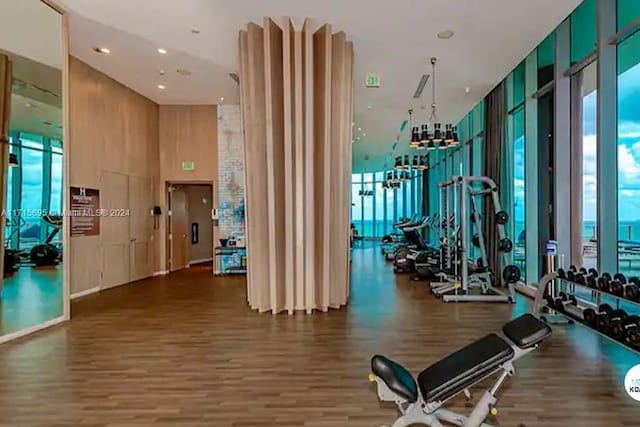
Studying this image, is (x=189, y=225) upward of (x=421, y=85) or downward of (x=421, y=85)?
downward

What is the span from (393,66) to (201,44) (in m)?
3.56

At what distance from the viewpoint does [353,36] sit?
668cm

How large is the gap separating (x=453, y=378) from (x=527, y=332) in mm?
559

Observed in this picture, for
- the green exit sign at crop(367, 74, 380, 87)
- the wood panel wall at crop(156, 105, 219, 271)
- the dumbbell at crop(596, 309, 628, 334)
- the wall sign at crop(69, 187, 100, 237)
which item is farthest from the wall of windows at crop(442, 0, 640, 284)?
the wall sign at crop(69, 187, 100, 237)

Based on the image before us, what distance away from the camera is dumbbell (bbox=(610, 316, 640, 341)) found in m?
3.79

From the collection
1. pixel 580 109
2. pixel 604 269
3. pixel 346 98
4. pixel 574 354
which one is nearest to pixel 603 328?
pixel 574 354

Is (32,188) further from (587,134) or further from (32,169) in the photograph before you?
(587,134)

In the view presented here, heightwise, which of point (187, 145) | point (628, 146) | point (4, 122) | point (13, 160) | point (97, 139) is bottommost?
point (13, 160)

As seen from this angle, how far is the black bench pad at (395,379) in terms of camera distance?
2536 mm

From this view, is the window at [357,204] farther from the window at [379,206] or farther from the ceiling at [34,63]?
the ceiling at [34,63]

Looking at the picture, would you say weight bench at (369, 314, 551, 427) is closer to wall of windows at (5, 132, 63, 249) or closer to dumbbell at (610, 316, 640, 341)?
dumbbell at (610, 316, 640, 341)

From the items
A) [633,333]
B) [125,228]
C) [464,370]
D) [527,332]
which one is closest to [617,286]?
[633,333]

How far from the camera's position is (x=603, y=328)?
164 inches

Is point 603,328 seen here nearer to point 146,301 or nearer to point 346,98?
point 346,98
